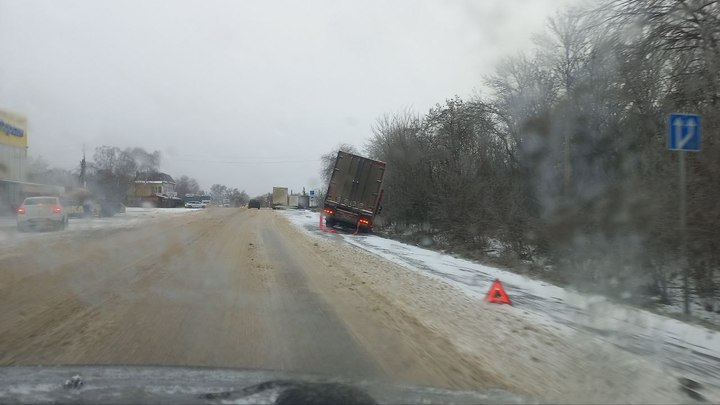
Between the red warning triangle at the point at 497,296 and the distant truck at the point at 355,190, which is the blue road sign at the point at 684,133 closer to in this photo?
the red warning triangle at the point at 497,296

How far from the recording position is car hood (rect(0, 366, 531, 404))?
12.9 ft

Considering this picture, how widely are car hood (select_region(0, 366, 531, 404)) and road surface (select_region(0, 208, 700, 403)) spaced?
12.1 inches

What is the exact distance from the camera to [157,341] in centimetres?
591

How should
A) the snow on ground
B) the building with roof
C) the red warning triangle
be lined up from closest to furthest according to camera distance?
the snow on ground
the red warning triangle
the building with roof

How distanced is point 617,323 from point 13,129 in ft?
42.7

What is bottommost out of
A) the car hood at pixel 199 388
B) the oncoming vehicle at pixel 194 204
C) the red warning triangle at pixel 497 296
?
the car hood at pixel 199 388

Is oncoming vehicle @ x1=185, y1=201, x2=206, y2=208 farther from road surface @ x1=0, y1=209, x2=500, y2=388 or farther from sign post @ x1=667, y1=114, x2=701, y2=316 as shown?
sign post @ x1=667, y1=114, x2=701, y2=316

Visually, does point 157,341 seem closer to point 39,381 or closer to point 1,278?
point 39,381

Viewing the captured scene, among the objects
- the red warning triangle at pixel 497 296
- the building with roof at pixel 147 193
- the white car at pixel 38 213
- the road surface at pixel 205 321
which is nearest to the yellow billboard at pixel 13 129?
the road surface at pixel 205 321

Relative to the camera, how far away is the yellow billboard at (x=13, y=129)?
1202 centimetres

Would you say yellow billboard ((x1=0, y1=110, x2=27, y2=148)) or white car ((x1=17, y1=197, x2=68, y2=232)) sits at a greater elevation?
yellow billboard ((x1=0, y1=110, x2=27, y2=148))

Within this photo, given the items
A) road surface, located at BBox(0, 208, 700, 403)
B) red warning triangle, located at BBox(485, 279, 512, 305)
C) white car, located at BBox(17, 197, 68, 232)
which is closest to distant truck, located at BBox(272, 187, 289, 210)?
white car, located at BBox(17, 197, 68, 232)

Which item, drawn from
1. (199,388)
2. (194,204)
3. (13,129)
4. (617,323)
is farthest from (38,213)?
(194,204)

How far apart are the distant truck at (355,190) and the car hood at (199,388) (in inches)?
820
